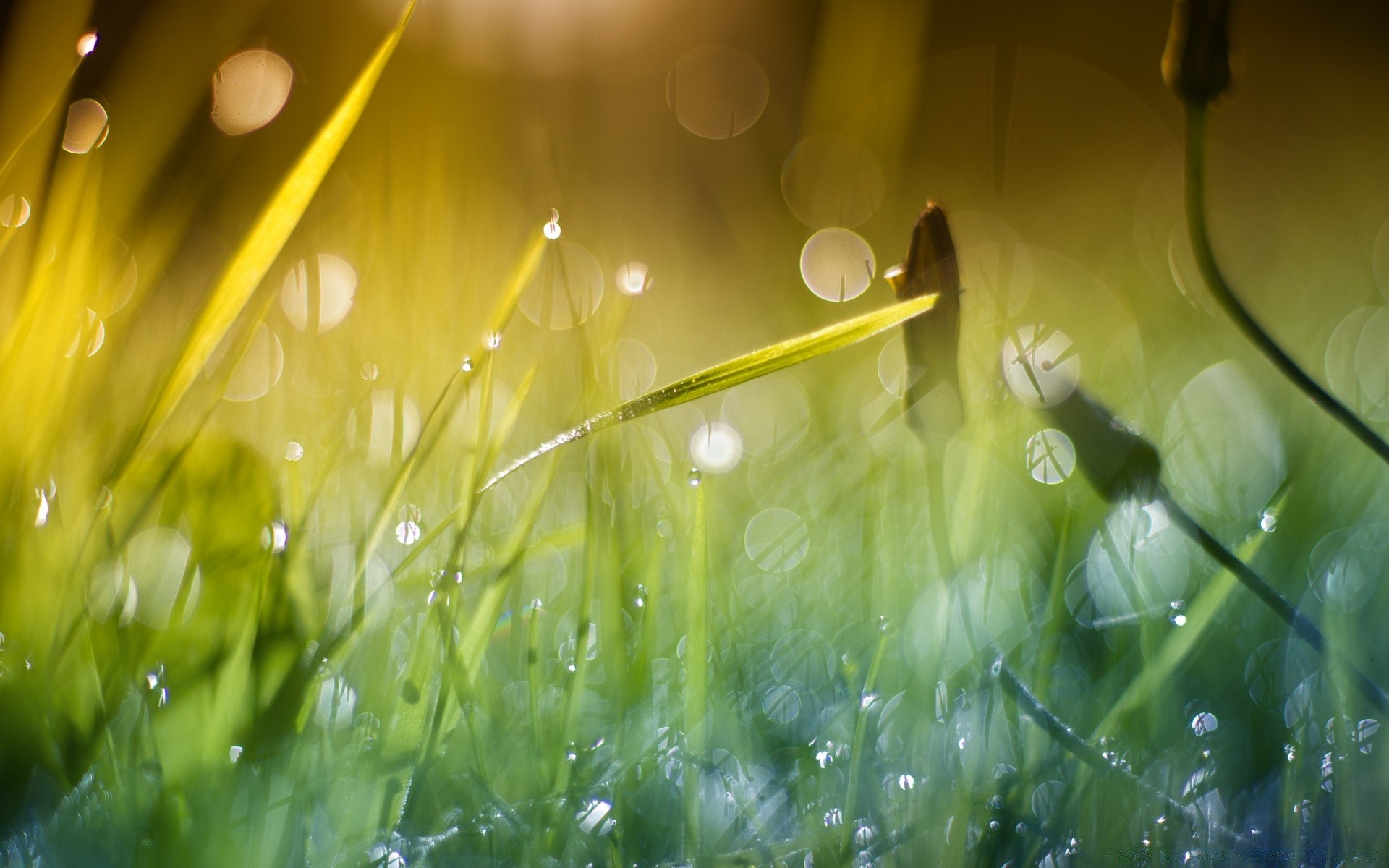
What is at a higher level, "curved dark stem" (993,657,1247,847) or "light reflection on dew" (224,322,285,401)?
"light reflection on dew" (224,322,285,401)

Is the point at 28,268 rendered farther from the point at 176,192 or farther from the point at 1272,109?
the point at 1272,109

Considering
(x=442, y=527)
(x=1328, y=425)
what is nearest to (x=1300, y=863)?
(x=442, y=527)

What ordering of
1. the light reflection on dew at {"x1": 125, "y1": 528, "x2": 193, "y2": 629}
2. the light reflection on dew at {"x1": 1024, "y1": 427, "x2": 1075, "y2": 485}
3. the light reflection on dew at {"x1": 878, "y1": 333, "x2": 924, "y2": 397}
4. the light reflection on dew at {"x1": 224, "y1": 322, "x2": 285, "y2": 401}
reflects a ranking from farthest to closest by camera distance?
1. the light reflection on dew at {"x1": 224, "y1": 322, "x2": 285, "y2": 401}
2. the light reflection on dew at {"x1": 878, "y1": 333, "x2": 924, "y2": 397}
3. the light reflection on dew at {"x1": 1024, "y1": 427, "x2": 1075, "y2": 485}
4. the light reflection on dew at {"x1": 125, "y1": 528, "x2": 193, "y2": 629}

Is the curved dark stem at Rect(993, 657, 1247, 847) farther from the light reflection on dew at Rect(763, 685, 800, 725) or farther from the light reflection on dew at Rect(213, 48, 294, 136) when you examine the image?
the light reflection on dew at Rect(213, 48, 294, 136)

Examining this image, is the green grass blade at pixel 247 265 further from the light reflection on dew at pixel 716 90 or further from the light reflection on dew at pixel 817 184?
the light reflection on dew at pixel 716 90

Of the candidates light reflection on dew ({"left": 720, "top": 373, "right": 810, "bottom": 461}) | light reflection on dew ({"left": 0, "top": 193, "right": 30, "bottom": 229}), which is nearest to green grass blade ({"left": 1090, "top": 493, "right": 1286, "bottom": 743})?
light reflection on dew ({"left": 720, "top": 373, "right": 810, "bottom": 461})

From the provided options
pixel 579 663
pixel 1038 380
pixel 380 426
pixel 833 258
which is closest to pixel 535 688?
pixel 579 663

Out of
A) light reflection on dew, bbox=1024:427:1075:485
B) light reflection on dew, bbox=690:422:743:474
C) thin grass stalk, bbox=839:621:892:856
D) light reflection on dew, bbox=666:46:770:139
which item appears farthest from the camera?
light reflection on dew, bbox=666:46:770:139

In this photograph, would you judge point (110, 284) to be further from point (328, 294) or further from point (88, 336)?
point (328, 294)
